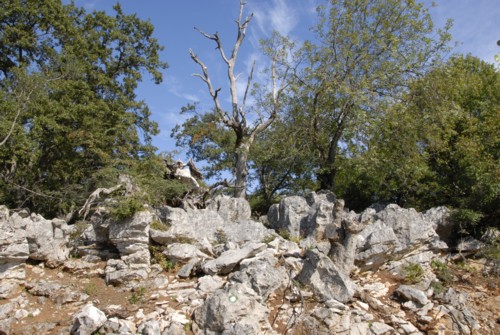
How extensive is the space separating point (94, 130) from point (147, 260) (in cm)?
872

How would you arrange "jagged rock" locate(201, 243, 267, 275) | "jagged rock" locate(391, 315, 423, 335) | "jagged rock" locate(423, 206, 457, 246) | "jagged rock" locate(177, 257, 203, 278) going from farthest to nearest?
1. "jagged rock" locate(423, 206, 457, 246)
2. "jagged rock" locate(177, 257, 203, 278)
3. "jagged rock" locate(201, 243, 267, 275)
4. "jagged rock" locate(391, 315, 423, 335)

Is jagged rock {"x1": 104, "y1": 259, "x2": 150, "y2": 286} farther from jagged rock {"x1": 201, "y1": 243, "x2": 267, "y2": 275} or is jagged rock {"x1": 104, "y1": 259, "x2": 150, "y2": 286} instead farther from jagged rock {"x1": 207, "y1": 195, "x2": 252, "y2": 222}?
jagged rock {"x1": 207, "y1": 195, "x2": 252, "y2": 222}

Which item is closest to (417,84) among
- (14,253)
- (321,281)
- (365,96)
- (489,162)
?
(365,96)

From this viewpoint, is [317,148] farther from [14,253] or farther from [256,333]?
[14,253]

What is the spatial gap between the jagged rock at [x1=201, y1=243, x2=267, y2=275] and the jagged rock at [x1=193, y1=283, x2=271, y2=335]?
48.8 inches

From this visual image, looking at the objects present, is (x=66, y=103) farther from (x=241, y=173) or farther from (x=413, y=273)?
(x=413, y=273)

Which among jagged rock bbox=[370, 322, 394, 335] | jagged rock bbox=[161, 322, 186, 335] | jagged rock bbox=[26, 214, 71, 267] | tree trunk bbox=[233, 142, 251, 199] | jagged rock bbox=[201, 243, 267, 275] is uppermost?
tree trunk bbox=[233, 142, 251, 199]

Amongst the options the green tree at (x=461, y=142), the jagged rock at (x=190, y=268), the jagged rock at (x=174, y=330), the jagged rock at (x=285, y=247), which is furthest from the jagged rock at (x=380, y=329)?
the green tree at (x=461, y=142)

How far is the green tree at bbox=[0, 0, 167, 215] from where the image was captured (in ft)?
49.5

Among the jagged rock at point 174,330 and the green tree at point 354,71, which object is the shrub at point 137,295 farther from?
the green tree at point 354,71

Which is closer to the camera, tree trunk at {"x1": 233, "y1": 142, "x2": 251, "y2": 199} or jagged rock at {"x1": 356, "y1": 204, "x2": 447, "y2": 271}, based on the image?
jagged rock at {"x1": 356, "y1": 204, "x2": 447, "y2": 271}

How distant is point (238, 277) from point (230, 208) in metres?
4.42

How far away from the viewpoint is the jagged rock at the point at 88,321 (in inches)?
326

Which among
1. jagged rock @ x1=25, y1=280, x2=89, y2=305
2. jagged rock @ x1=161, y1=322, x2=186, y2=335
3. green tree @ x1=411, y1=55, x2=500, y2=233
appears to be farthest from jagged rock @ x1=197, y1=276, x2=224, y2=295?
green tree @ x1=411, y1=55, x2=500, y2=233
